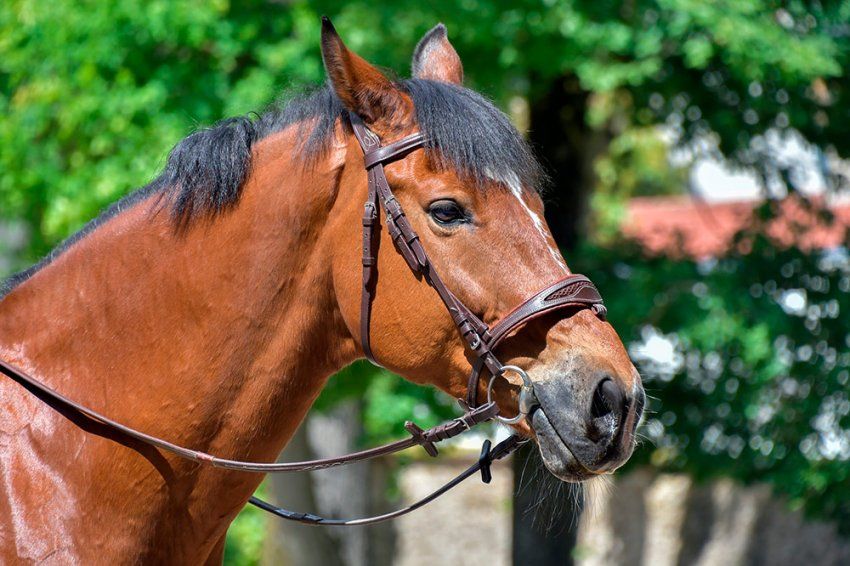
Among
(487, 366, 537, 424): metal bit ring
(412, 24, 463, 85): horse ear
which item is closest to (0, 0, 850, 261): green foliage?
(412, 24, 463, 85): horse ear

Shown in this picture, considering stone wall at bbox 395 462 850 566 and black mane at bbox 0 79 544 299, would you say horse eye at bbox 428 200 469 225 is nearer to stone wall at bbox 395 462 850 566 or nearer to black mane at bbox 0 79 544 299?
black mane at bbox 0 79 544 299

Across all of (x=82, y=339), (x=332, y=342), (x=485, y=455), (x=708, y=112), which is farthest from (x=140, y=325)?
(x=708, y=112)

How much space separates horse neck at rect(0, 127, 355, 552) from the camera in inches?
107

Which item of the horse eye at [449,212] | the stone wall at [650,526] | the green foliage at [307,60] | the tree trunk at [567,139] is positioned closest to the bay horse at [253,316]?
the horse eye at [449,212]

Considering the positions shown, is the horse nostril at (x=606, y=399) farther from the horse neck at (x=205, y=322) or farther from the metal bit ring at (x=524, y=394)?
the horse neck at (x=205, y=322)

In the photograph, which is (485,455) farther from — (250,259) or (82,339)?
(82,339)

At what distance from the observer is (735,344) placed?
704cm

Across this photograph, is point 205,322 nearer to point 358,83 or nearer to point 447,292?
point 447,292

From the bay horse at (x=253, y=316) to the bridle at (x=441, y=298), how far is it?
0.03 m

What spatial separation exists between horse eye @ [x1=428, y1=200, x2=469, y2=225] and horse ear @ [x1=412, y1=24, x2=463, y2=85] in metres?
0.70

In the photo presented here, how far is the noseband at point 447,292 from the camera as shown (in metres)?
2.55

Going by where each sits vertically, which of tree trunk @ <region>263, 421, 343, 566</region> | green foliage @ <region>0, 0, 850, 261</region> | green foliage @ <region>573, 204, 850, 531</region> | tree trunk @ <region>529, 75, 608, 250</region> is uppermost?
green foliage @ <region>0, 0, 850, 261</region>

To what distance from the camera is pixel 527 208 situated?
2689mm

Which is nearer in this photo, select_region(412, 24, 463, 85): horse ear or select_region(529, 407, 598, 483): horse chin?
select_region(529, 407, 598, 483): horse chin
